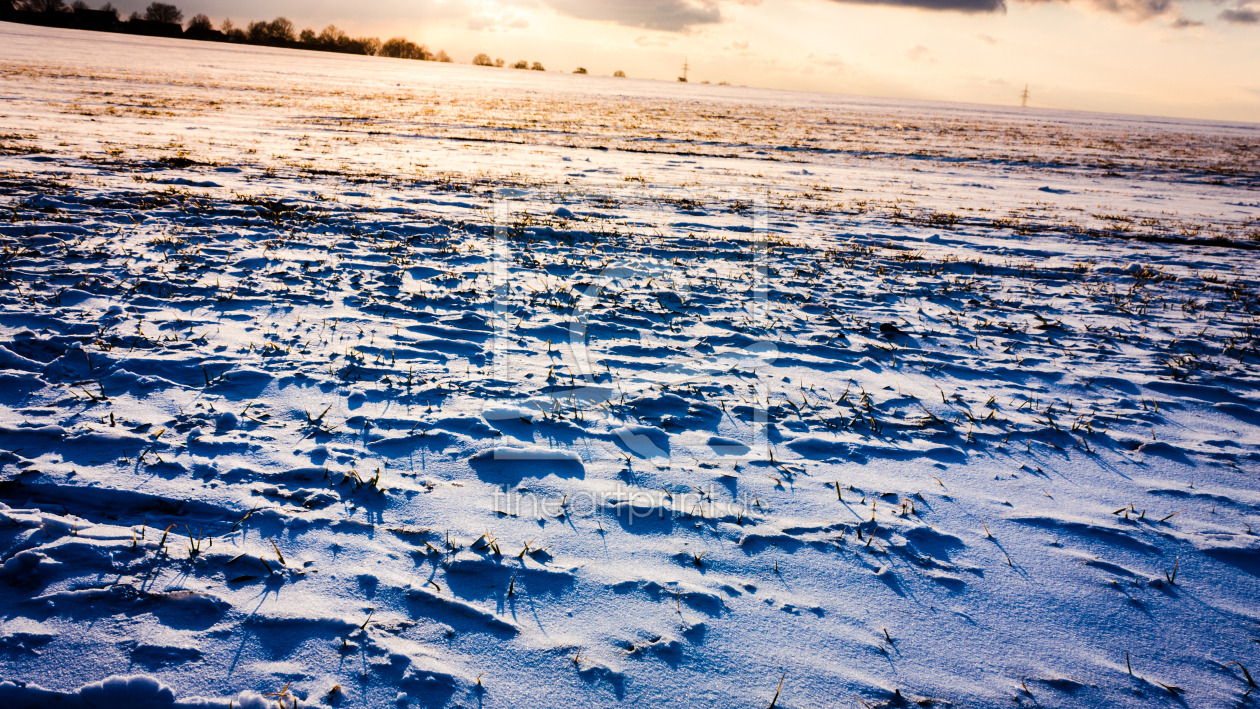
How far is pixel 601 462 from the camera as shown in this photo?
11.7 feet

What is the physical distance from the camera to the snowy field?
7.54 feet

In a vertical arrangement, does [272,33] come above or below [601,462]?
above

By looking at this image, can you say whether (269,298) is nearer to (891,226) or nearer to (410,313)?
(410,313)

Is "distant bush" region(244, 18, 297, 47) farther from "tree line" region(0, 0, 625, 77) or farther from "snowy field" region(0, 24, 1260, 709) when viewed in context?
"snowy field" region(0, 24, 1260, 709)

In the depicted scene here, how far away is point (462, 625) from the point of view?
2.40m

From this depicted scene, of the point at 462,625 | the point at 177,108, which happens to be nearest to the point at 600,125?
the point at 177,108

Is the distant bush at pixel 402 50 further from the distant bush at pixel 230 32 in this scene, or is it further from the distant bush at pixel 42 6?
the distant bush at pixel 42 6

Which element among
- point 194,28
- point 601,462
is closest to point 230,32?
point 194,28

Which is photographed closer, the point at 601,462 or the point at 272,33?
the point at 601,462

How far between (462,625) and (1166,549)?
3.54m

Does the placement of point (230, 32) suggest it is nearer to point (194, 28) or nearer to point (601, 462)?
point (194, 28)

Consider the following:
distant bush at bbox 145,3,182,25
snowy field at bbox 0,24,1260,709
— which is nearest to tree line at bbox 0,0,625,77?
distant bush at bbox 145,3,182,25

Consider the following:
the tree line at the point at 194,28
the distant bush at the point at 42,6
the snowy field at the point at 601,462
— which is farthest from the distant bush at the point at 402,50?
the snowy field at the point at 601,462

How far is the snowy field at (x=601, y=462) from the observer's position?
2.30m
